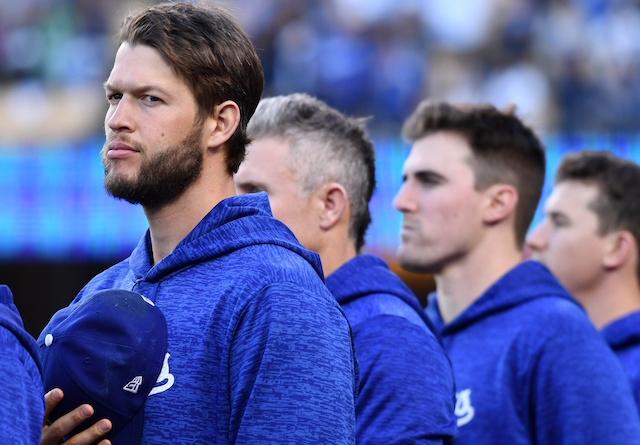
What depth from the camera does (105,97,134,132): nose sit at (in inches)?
72.6

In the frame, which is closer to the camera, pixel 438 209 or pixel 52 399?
pixel 52 399

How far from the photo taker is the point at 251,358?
1.67m

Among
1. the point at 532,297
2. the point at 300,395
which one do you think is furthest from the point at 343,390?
the point at 532,297

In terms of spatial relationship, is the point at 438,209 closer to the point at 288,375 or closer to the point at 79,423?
the point at 288,375

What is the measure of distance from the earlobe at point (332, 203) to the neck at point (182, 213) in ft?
3.18

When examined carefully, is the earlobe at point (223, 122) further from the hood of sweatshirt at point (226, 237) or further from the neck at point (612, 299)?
the neck at point (612, 299)

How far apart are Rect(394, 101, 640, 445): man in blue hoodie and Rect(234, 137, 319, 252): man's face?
2.16 feet

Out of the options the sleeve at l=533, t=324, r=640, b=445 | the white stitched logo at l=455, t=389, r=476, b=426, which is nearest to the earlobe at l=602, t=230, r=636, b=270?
the sleeve at l=533, t=324, r=640, b=445

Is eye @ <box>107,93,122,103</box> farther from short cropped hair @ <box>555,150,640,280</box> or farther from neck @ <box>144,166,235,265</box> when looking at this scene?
short cropped hair @ <box>555,150,640,280</box>

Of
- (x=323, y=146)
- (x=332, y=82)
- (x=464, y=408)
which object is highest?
(x=332, y=82)

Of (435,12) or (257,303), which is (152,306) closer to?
(257,303)

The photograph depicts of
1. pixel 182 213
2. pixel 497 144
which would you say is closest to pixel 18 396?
pixel 182 213

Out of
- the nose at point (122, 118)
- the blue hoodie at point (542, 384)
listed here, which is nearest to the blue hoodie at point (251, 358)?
the nose at point (122, 118)

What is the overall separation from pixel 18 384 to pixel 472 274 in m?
2.20
